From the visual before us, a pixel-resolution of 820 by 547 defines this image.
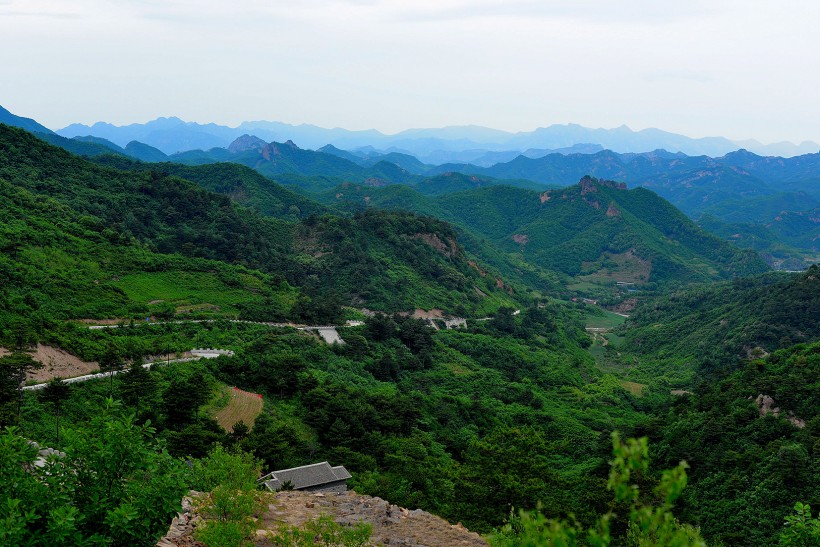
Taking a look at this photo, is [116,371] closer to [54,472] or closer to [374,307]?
[54,472]

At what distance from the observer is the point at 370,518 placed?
55.5 ft

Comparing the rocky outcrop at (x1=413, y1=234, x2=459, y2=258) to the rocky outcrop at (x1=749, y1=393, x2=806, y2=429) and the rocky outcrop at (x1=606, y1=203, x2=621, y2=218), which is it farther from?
the rocky outcrop at (x1=606, y1=203, x2=621, y2=218)

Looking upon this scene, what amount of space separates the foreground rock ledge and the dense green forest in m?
1.54

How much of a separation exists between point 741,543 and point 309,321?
36681mm

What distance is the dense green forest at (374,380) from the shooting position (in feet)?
36.0

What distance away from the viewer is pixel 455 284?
250 feet

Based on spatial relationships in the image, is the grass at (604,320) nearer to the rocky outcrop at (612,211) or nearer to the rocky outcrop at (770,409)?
the rocky outcrop at (612,211)

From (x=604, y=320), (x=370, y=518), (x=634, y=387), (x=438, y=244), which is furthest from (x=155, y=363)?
(x=604, y=320)

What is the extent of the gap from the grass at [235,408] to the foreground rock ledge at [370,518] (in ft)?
32.9

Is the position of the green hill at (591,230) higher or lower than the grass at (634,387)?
higher

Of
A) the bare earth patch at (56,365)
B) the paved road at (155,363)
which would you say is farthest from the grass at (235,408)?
the bare earth patch at (56,365)

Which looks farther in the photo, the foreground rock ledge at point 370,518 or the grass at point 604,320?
the grass at point 604,320

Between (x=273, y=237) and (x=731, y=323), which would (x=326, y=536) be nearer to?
(x=731, y=323)

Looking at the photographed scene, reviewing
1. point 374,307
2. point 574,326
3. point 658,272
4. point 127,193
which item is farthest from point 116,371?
point 658,272
